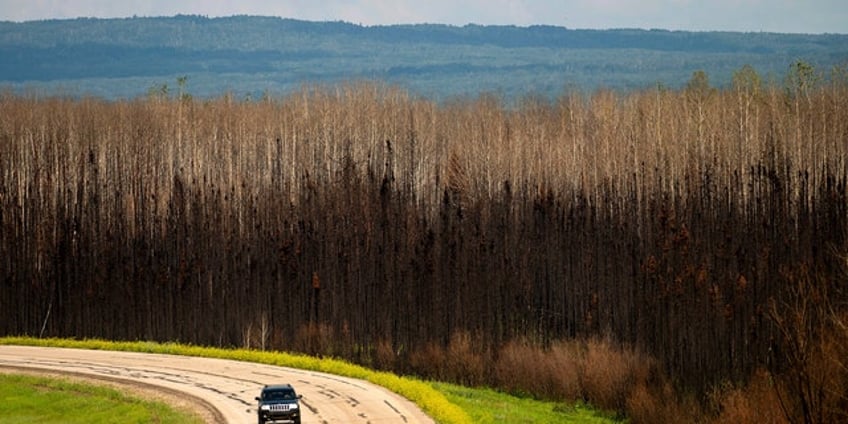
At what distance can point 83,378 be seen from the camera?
55.4 metres

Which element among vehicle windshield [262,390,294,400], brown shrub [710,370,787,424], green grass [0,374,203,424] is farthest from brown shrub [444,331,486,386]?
vehicle windshield [262,390,294,400]

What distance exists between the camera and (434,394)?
5028cm

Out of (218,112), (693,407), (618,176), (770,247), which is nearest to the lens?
(693,407)

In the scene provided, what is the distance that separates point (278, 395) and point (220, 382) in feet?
37.4

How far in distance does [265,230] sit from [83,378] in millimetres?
20104

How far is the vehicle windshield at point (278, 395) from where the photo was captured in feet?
140

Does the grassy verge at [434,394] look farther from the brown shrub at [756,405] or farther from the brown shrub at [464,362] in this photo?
the brown shrub at [756,405]

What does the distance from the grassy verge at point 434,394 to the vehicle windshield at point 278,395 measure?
15.8ft

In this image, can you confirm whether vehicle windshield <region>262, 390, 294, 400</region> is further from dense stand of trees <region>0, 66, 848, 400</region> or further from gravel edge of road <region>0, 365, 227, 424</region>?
dense stand of trees <region>0, 66, 848, 400</region>

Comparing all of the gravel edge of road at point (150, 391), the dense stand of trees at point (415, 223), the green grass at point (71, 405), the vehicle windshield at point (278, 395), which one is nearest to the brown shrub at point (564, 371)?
the dense stand of trees at point (415, 223)

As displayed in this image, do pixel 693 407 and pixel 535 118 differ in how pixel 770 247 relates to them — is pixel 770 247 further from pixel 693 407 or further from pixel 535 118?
pixel 535 118

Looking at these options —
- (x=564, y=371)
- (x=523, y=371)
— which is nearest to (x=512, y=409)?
(x=564, y=371)

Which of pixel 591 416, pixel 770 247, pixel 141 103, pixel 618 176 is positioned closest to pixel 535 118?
pixel 618 176

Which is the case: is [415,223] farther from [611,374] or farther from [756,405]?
[756,405]
